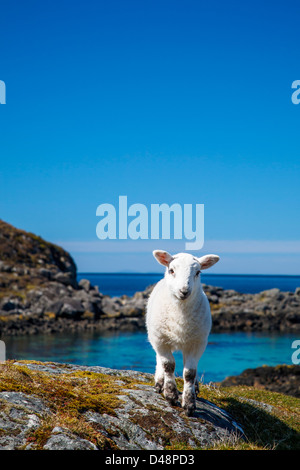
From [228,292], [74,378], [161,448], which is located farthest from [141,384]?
[228,292]

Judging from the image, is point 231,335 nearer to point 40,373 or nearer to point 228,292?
point 228,292

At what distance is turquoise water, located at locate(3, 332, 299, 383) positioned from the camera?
63.1 meters

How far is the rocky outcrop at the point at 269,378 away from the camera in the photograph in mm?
44978

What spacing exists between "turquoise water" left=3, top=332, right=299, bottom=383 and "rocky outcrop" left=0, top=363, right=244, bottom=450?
44.7 metres

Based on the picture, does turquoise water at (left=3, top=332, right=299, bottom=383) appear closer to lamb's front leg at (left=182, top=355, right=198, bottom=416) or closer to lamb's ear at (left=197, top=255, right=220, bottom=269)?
lamb's front leg at (left=182, top=355, right=198, bottom=416)

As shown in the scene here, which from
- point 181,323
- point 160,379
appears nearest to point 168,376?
point 160,379

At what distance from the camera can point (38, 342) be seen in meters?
74.7

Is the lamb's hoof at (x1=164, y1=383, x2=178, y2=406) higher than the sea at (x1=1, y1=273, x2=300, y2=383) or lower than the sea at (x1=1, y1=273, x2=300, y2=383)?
higher

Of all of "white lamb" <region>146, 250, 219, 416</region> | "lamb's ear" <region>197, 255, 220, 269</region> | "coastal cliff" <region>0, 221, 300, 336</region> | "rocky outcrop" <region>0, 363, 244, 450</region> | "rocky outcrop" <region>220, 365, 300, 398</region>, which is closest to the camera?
"rocky outcrop" <region>0, 363, 244, 450</region>

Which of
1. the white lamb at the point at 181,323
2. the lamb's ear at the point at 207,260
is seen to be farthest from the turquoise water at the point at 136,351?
the lamb's ear at the point at 207,260

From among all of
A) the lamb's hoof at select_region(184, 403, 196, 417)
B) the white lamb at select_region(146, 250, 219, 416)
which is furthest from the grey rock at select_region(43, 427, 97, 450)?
the white lamb at select_region(146, 250, 219, 416)

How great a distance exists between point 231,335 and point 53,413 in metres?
84.2

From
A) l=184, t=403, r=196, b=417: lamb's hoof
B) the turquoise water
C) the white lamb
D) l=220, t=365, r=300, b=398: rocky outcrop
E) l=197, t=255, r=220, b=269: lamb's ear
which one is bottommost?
the turquoise water

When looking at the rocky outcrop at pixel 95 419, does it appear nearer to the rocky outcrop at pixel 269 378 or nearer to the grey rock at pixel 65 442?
the grey rock at pixel 65 442
